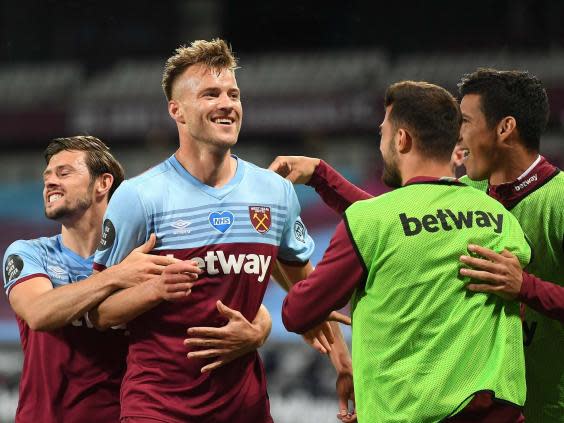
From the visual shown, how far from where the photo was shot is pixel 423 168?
3.46 m

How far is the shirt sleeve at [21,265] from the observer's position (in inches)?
165

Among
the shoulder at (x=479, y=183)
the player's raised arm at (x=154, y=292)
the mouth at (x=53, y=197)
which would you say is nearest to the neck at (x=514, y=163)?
the shoulder at (x=479, y=183)

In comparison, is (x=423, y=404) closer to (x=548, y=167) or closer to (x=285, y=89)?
(x=548, y=167)

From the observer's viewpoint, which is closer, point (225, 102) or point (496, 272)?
point (496, 272)

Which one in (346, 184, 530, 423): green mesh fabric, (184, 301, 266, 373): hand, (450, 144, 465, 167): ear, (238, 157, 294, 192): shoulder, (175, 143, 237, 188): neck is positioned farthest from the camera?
(450, 144, 465, 167): ear

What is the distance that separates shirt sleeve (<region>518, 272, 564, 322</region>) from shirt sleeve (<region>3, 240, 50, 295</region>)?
6.37 feet

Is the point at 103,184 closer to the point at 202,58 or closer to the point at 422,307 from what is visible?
the point at 202,58

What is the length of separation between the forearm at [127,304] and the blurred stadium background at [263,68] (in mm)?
6903

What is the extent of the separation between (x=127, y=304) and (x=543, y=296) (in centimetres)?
147

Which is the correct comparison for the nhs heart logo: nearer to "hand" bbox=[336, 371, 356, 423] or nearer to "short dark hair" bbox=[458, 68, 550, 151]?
"hand" bbox=[336, 371, 356, 423]

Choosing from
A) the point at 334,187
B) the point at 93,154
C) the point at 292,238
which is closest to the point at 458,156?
the point at 334,187

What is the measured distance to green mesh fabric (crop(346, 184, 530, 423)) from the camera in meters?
3.28

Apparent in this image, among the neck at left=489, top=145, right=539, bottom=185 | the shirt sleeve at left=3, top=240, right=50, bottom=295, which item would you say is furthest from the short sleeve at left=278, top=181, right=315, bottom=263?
the shirt sleeve at left=3, top=240, right=50, bottom=295

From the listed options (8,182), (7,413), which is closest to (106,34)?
(8,182)
